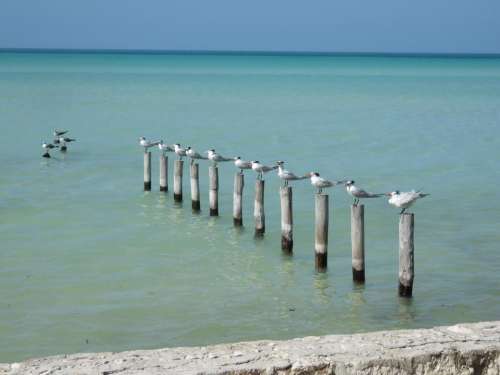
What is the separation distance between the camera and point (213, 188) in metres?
19.3

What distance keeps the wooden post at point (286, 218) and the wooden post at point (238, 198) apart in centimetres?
207

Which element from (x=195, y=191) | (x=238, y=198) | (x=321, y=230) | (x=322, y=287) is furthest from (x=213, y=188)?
(x=322, y=287)

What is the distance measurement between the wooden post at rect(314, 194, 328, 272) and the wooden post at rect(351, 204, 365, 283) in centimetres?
77

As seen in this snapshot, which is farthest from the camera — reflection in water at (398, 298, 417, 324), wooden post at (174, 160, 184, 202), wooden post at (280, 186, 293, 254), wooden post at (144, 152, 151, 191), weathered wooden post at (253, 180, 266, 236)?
wooden post at (144, 152, 151, 191)

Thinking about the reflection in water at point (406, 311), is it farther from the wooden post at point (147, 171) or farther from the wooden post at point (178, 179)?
the wooden post at point (147, 171)

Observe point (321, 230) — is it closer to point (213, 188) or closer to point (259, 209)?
point (259, 209)

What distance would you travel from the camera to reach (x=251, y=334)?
12.3 metres

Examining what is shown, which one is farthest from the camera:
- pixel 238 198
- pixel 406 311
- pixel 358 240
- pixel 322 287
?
Result: pixel 238 198

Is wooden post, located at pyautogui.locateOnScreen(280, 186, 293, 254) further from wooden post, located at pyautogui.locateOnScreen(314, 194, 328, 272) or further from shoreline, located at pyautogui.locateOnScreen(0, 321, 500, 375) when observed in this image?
shoreline, located at pyautogui.locateOnScreen(0, 321, 500, 375)

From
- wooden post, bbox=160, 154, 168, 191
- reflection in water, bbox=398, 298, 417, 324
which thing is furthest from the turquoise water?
wooden post, bbox=160, 154, 168, 191

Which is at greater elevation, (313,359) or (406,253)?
(313,359)

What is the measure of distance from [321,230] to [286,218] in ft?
4.78

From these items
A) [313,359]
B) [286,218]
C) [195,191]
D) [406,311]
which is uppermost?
[313,359]

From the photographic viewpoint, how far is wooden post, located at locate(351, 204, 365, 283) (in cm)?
1366
